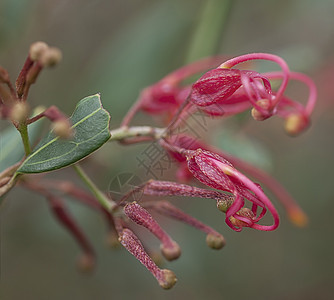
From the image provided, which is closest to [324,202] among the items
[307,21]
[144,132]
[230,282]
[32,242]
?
[230,282]

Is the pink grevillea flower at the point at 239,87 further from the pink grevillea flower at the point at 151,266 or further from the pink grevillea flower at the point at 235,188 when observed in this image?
the pink grevillea flower at the point at 151,266

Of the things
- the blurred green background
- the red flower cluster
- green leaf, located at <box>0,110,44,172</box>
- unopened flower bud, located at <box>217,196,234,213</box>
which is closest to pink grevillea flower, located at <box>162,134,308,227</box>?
the red flower cluster

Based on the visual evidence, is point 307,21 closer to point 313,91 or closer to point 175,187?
point 313,91

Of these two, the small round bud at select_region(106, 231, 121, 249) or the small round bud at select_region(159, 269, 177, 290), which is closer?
the small round bud at select_region(159, 269, 177, 290)

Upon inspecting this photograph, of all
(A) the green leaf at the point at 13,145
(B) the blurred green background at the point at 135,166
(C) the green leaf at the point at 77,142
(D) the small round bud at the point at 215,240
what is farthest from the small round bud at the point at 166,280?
(B) the blurred green background at the point at 135,166

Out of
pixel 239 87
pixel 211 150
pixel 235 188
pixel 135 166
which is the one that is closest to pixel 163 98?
pixel 211 150

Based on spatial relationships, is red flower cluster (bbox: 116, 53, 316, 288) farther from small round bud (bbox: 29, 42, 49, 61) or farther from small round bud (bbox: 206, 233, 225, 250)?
small round bud (bbox: 29, 42, 49, 61)
